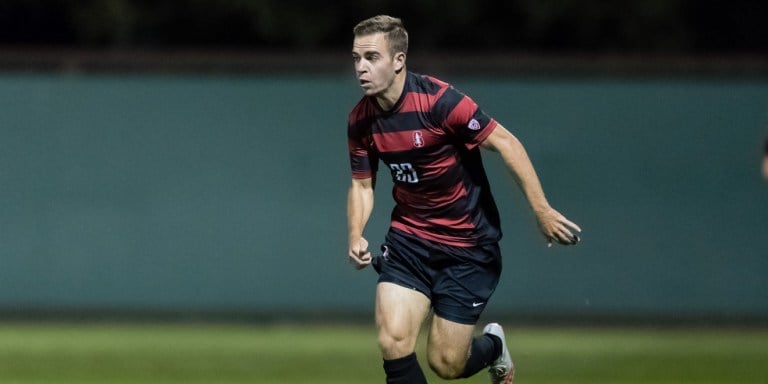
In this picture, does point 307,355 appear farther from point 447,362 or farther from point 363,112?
point 363,112

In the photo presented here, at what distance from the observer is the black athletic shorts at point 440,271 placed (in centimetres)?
893

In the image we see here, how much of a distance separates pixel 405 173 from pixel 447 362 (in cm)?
113

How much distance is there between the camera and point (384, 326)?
8648 millimetres

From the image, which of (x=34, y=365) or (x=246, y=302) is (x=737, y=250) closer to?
(x=246, y=302)

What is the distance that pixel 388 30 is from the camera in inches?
333

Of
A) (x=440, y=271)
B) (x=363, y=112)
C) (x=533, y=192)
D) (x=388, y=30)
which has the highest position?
(x=388, y=30)

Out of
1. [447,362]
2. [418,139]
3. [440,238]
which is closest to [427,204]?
[440,238]

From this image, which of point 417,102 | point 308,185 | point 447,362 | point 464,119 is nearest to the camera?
point 464,119

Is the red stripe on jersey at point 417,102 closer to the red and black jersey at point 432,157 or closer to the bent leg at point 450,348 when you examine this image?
the red and black jersey at point 432,157

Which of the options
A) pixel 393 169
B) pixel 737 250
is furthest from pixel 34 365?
pixel 737 250

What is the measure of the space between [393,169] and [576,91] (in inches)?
293

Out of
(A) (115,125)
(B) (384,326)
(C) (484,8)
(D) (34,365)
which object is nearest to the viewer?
(B) (384,326)

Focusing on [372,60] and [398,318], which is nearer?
[372,60]

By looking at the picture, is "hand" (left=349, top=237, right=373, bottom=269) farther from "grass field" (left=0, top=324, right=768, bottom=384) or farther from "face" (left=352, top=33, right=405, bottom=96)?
"grass field" (left=0, top=324, right=768, bottom=384)
